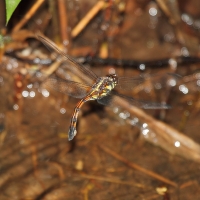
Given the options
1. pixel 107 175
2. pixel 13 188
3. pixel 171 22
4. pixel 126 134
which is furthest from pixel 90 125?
pixel 171 22

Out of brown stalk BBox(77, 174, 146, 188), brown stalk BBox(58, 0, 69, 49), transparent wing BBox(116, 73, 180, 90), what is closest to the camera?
brown stalk BBox(77, 174, 146, 188)

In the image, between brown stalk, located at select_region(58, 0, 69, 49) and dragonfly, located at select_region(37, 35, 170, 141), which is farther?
brown stalk, located at select_region(58, 0, 69, 49)

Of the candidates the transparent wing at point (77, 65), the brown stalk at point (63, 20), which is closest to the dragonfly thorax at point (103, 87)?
the transparent wing at point (77, 65)

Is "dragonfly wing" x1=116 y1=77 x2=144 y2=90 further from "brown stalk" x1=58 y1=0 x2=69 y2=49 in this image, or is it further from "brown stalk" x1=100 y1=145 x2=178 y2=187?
"brown stalk" x1=58 y1=0 x2=69 y2=49

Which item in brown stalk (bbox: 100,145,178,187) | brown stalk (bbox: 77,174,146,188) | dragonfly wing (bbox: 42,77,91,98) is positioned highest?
dragonfly wing (bbox: 42,77,91,98)

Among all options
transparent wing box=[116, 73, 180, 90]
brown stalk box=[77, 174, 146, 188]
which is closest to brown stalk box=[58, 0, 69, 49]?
transparent wing box=[116, 73, 180, 90]

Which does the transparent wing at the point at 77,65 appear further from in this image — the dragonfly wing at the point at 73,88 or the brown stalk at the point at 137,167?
the brown stalk at the point at 137,167

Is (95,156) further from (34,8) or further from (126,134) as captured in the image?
(34,8)

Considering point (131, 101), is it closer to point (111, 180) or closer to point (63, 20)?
point (111, 180)
